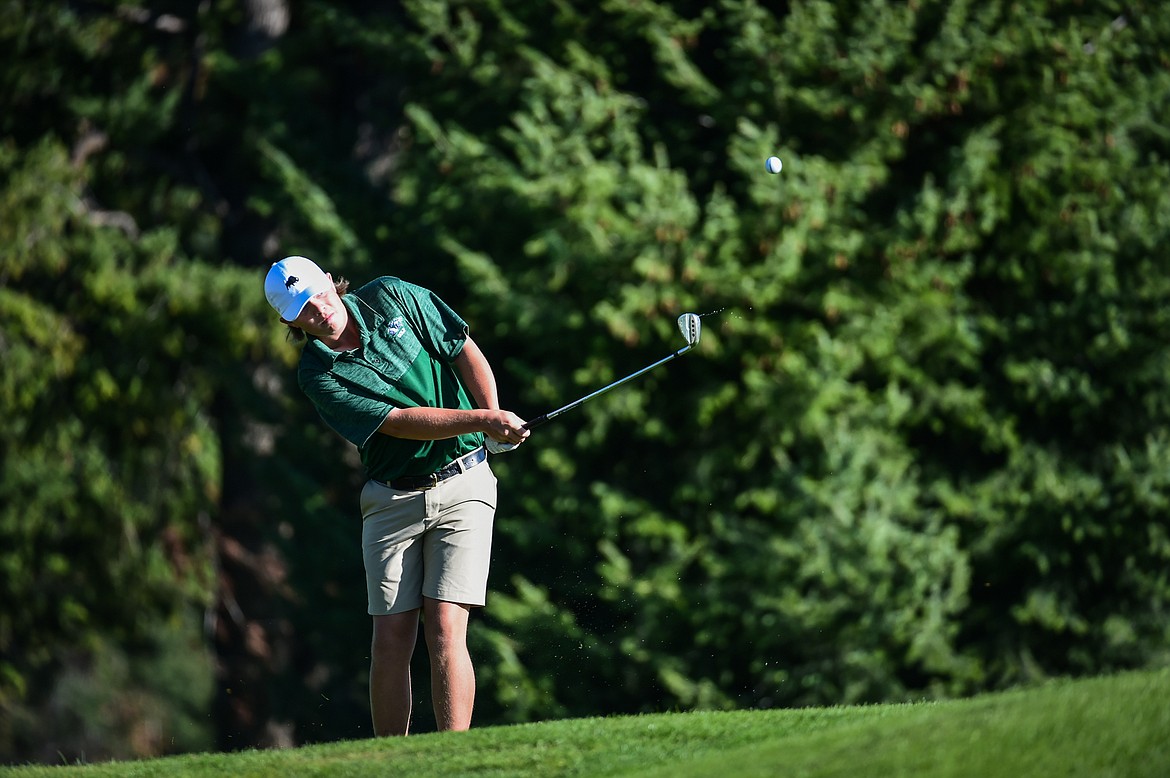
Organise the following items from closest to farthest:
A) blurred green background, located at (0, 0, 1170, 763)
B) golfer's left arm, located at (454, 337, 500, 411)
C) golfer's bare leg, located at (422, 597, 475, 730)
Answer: golfer's bare leg, located at (422, 597, 475, 730) → golfer's left arm, located at (454, 337, 500, 411) → blurred green background, located at (0, 0, 1170, 763)

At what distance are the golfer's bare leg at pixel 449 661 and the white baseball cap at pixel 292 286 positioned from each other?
122cm

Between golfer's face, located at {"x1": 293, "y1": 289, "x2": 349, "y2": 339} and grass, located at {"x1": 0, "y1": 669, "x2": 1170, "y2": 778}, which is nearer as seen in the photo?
grass, located at {"x1": 0, "y1": 669, "x2": 1170, "y2": 778}

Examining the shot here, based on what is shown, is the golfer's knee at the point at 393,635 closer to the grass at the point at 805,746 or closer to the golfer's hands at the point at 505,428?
the grass at the point at 805,746

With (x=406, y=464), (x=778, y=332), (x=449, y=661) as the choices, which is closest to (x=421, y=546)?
(x=406, y=464)

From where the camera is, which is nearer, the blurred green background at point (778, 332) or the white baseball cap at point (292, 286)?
the white baseball cap at point (292, 286)

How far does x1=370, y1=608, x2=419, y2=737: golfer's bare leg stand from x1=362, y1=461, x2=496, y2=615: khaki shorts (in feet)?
0.18

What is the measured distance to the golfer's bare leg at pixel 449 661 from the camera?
251 inches

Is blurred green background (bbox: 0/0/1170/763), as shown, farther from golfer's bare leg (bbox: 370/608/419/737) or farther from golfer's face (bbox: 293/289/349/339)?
golfer's face (bbox: 293/289/349/339)

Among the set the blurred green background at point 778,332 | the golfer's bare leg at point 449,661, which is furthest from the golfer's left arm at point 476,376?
the blurred green background at point 778,332

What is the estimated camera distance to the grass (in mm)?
4965

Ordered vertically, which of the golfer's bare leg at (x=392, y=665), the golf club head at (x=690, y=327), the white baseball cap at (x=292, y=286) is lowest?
the golfer's bare leg at (x=392, y=665)

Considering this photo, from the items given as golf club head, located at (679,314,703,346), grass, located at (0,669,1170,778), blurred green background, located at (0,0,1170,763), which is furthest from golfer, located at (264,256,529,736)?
blurred green background, located at (0,0,1170,763)

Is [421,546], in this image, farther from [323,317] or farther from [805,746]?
[805,746]

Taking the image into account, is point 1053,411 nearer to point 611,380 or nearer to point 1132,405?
point 1132,405
